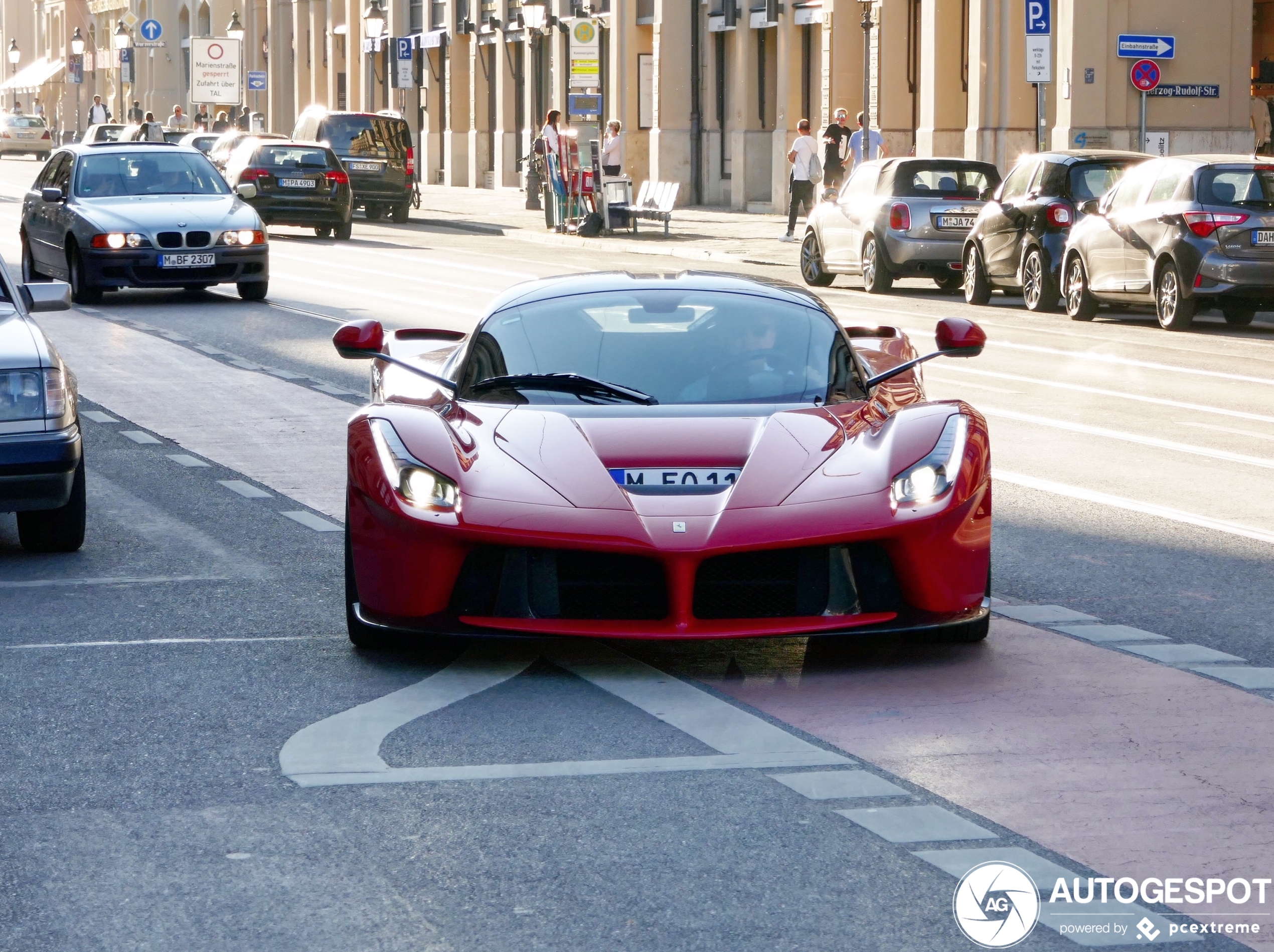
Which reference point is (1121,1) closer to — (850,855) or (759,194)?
(759,194)

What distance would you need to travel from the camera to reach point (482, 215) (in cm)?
4388

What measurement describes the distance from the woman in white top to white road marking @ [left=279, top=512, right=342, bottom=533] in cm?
2763

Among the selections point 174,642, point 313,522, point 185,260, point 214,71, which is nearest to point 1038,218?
point 185,260

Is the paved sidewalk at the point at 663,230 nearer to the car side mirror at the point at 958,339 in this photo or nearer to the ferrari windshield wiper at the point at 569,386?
the car side mirror at the point at 958,339

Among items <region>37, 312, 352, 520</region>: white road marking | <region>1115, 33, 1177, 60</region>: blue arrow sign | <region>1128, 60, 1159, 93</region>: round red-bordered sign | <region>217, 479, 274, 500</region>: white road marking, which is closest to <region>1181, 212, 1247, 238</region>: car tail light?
<region>1128, 60, 1159, 93</region>: round red-bordered sign

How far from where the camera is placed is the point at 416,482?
6.67 meters

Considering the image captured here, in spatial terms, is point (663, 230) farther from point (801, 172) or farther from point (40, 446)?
point (40, 446)

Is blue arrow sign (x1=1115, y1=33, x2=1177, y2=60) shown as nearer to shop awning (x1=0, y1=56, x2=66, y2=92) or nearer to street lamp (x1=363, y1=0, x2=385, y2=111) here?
street lamp (x1=363, y1=0, x2=385, y2=111)

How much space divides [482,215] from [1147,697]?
125ft

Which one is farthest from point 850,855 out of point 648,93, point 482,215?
point 648,93

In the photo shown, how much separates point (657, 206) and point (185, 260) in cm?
1526

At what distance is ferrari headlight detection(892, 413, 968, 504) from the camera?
21.7 ft

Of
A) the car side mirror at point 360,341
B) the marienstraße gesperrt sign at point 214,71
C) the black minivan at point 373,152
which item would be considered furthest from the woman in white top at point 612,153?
the marienstraße gesperrt sign at point 214,71

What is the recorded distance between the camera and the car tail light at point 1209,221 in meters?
20.4
